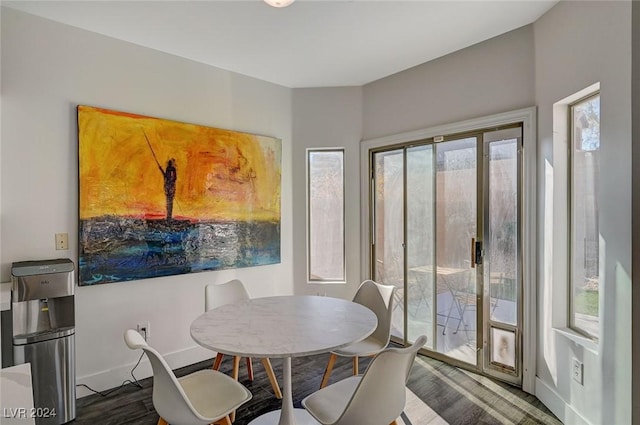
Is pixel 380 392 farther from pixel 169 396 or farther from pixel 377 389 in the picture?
pixel 169 396

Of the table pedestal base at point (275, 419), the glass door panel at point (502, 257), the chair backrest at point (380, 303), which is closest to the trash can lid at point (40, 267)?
the table pedestal base at point (275, 419)

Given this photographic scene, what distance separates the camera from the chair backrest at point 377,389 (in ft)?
4.53

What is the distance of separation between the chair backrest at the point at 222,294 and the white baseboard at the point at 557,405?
228cm

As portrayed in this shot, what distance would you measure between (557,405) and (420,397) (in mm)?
871

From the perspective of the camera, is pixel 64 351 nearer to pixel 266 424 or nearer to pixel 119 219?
pixel 119 219

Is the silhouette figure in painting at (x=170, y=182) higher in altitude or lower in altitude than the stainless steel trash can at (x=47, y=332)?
higher

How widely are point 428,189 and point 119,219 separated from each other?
268 cm


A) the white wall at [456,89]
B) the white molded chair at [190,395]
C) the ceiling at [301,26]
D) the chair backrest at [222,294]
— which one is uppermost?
the ceiling at [301,26]

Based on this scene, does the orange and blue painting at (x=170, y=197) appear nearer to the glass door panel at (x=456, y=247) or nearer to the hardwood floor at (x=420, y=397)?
the hardwood floor at (x=420, y=397)

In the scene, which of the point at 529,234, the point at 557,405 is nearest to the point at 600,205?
the point at 529,234

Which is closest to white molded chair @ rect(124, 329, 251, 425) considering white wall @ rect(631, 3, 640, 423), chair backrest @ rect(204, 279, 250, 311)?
chair backrest @ rect(204, 279, 250, 311)

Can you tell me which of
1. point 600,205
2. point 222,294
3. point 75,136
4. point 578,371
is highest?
point 75,136

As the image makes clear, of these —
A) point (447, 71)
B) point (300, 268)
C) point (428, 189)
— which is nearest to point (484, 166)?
point (428, 189)

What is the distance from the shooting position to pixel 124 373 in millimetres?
2625
